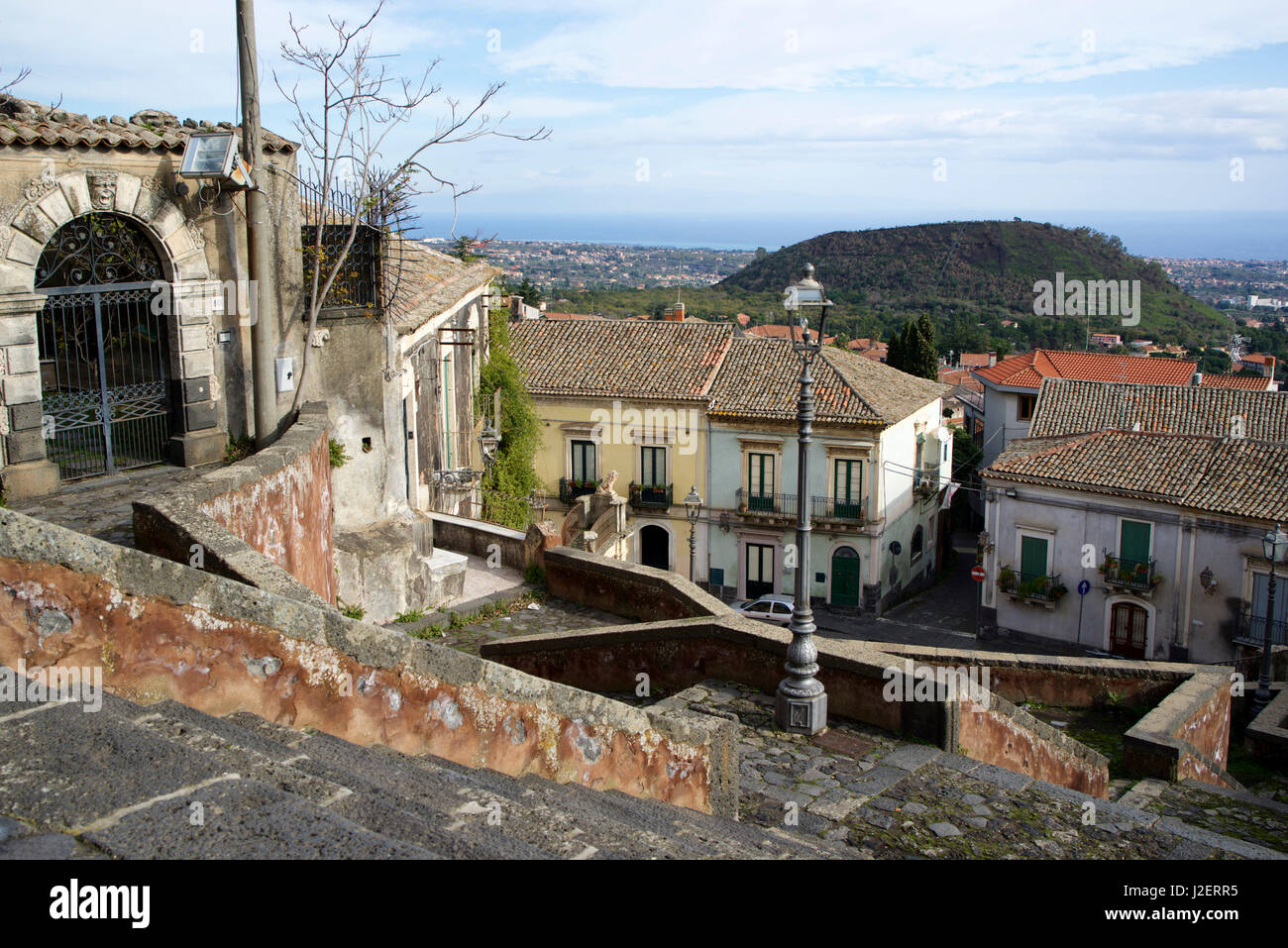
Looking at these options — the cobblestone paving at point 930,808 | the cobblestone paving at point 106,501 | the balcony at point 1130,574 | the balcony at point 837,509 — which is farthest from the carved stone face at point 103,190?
the balcony at point 837,509

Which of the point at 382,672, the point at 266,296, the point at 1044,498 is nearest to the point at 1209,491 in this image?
the point at 1044,498

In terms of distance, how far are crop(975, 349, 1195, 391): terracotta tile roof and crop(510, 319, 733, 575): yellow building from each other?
13.7 meters

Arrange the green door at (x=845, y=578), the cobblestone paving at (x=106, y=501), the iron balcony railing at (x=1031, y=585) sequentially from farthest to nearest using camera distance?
the green door at (x=845, y=578)
the iron balcony railing at (x=1031, y=585)
the cobblestone paving at (x=106, y=501)

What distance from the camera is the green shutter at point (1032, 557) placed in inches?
1053

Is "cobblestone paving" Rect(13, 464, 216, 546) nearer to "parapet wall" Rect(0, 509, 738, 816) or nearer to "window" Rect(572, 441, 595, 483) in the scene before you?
"parapet wall" Rect(0, 509, 738, 816)

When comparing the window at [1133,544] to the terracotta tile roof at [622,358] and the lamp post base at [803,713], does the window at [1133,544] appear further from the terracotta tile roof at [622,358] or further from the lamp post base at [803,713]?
the lamp post base at [803,713]

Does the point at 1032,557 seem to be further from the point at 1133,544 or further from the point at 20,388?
the point at 20,388

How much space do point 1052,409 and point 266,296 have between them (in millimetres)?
27830

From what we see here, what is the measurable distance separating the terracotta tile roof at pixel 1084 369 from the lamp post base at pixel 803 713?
34766mm

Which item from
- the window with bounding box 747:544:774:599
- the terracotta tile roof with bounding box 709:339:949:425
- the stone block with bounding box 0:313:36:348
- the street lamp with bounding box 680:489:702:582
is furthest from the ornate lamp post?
the stone block with bounding box 0:313:36:348

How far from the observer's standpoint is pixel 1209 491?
23812mm

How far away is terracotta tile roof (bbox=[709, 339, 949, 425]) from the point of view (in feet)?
103

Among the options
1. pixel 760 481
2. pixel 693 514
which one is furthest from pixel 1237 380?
pixel 693 514
